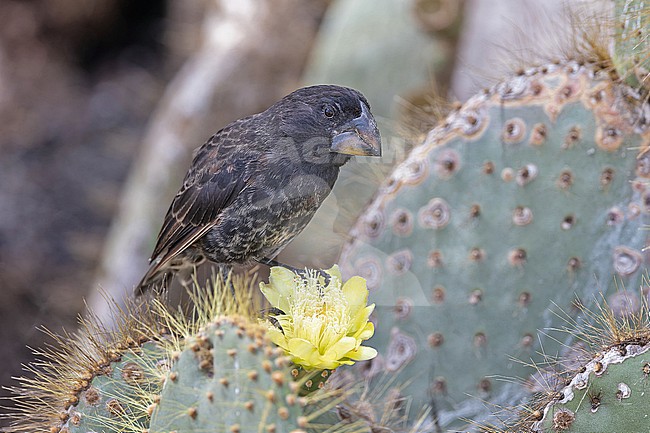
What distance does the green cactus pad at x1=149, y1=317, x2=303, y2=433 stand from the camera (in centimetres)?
118

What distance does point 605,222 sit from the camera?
2.06 meters

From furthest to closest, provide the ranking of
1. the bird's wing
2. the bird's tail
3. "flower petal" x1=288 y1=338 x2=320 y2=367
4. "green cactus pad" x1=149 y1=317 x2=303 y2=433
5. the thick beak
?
the bird's tail, the bird's wing, the thick beak, "flower petal" x1=288 y1=338 x2=320 y2=367, "green cactus pad" x1=149 y1=317 x2=303 y2=433

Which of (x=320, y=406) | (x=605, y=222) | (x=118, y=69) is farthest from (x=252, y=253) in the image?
(x=118, y=69)

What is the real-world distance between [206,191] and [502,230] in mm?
749

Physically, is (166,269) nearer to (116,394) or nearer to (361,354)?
(116,394)

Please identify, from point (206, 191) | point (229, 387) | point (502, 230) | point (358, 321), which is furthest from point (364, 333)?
point (502, 230)

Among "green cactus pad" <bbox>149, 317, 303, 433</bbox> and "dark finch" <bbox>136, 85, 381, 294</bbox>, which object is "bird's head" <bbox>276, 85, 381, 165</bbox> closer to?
"dark finch" <bbox>136, 85, 381, 294</bbox>

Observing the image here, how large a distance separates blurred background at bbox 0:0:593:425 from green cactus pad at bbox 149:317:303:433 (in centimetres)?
130

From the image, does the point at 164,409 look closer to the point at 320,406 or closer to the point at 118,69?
the point at 320,406

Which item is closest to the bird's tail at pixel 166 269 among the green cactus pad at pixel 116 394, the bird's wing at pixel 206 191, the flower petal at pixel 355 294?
the bird's wing at pixel 206 191

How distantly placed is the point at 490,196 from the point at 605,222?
11.2 inches

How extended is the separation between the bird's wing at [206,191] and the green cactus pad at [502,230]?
1.79 feet

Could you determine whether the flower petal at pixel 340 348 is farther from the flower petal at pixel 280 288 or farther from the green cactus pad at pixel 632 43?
the green cactus pad at pixel 632 43

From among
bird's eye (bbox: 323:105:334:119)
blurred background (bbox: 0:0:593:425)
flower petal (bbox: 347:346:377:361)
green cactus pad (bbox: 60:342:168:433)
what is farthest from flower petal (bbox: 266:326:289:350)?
blurred background (bbox: 0:0:593:425)
